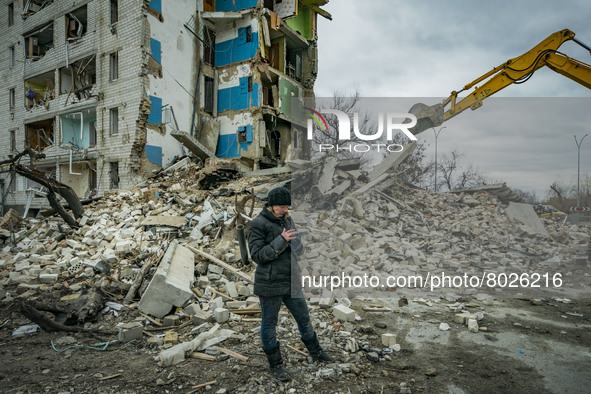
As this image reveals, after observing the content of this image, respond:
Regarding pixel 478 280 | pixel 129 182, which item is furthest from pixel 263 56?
pixel 478 280

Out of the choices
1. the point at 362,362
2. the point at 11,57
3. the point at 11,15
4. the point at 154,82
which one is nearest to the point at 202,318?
the point at 362,362

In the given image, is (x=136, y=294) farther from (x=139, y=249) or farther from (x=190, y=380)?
(x=190, y=380)

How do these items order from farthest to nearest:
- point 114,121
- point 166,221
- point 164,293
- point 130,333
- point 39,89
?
point 39,89
point 114,121
point 166,221
point 164,293
point 130,333

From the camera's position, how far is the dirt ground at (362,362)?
124 inches

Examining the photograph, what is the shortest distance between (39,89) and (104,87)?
30.2ft

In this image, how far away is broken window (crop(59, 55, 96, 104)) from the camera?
1770 cm

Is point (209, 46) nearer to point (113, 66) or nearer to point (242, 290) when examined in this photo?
point (113, 66)

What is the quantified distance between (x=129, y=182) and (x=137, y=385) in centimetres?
1418

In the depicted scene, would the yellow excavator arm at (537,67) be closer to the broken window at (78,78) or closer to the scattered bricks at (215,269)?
the scattered bricks at (215,269)

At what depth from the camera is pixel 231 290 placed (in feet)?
18.5

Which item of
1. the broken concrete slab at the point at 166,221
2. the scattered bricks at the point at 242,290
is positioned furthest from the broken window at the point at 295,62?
the scattered bricks at the point at 242,290

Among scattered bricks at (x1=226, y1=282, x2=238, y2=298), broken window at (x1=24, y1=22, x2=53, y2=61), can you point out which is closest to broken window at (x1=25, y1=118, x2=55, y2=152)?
broken window at (x1=24, y1=22, x2=53, y2=61)

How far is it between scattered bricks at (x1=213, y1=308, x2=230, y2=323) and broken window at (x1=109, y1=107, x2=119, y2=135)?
14.9 m

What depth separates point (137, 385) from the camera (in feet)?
10.6
